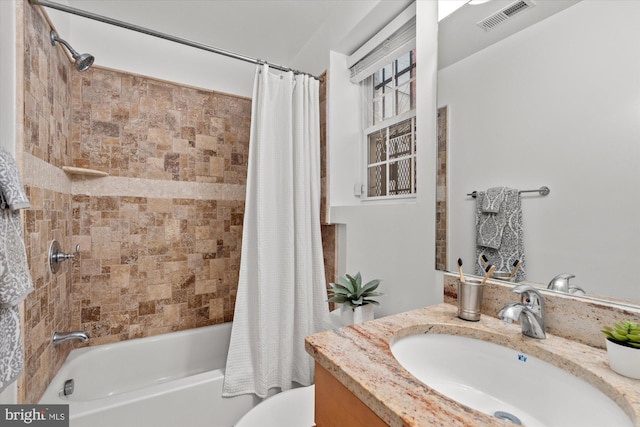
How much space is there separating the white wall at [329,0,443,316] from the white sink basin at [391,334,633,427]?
13.0 inches

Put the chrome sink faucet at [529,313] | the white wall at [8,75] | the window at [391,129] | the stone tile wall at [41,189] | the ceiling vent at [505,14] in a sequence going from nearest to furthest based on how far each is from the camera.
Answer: the chrome sink faucet at [529,313] < the ceiling vent at [505,14] < the white wall at [8,75] < the stone tile wall at [41,189] < the window at [391,129]

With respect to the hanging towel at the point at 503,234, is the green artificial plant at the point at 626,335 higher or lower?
lower

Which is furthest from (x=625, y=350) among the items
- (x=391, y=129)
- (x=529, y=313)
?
(x=391, y=129)

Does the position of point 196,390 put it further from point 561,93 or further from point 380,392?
point 561,93

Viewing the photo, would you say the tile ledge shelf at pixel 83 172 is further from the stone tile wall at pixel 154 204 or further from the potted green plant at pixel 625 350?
the potted green plant at pixel 625 350

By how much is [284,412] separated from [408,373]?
2.70 feet

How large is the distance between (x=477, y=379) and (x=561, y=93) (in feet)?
2.60

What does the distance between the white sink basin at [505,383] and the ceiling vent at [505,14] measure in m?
0.98

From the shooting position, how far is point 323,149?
188 cm

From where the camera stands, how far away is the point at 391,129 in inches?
65.9

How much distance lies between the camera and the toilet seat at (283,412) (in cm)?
112

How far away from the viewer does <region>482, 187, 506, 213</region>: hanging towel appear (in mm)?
909

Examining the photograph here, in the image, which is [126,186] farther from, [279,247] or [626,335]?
[626,335]

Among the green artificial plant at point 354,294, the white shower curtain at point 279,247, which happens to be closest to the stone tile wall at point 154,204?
the white shower curtain at point 279,247
